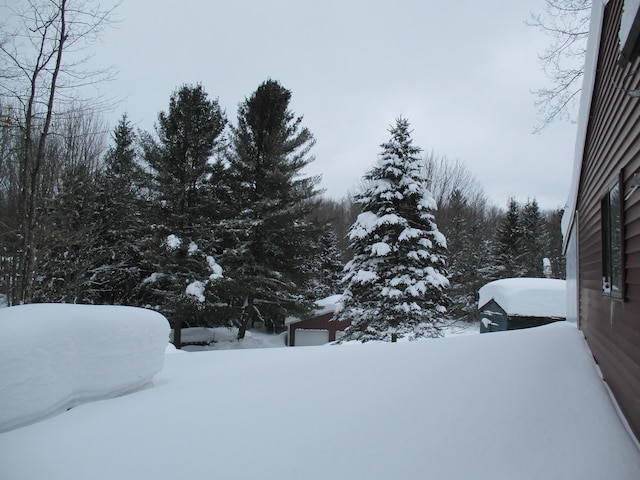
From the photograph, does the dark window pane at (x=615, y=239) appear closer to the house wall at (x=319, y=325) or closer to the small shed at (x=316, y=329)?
the small shed at (x=316, y=329)

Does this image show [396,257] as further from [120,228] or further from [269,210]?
[120,228]

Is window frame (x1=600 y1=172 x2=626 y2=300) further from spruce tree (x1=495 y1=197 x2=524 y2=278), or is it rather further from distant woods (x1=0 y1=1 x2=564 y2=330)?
spruce tree (x1=495 y1=197 x2=524 y2=278)

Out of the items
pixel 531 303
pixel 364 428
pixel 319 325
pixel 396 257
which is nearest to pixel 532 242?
pixel 319 325

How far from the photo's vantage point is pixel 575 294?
654cm

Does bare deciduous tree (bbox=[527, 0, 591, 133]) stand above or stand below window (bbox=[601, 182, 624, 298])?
above

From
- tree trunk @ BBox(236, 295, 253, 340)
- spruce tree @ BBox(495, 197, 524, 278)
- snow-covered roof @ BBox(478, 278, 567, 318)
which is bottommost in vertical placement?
tree trunk @ BBox(236, 295, 253, 340)

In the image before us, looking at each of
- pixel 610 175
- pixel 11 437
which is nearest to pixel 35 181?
pixel 11 437

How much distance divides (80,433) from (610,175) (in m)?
4.99

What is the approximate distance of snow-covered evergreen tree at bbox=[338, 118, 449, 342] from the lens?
12398 mm

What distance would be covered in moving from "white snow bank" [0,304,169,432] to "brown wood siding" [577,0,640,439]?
421 cm

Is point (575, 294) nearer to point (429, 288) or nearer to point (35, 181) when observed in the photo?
point (429, 288)

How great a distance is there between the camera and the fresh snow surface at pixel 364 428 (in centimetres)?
231

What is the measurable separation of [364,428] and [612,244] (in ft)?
9.41

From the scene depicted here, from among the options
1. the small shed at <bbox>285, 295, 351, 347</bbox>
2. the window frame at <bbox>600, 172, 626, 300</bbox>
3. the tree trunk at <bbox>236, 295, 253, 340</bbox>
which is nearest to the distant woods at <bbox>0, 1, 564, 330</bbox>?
the tree trunk at <bbox>236, 295, 253, 340</bbox>
